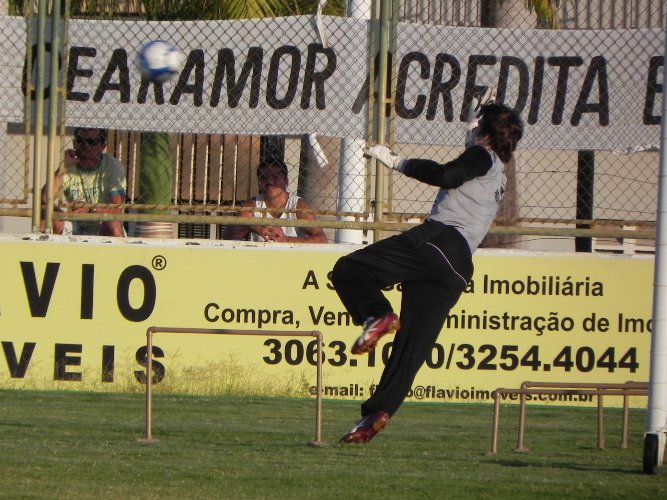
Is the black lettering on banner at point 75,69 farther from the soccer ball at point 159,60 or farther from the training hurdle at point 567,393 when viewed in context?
the training hurdle at point 567,393

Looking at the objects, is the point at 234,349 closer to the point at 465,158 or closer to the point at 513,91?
the point at 513,91

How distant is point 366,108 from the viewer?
37.9ft

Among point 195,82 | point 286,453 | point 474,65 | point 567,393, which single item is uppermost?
point 474,65

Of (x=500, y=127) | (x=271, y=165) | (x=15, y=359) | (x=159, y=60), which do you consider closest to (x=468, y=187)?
(x=500, y=127)

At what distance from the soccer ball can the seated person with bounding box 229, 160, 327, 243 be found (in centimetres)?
128

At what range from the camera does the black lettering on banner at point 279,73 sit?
1156 cm

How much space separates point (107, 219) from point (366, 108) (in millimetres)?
2339

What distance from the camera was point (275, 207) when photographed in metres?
12.1

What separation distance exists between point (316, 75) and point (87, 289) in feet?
8.57

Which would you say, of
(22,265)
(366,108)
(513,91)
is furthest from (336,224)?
(22,265)

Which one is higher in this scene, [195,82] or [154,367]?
[195,82]

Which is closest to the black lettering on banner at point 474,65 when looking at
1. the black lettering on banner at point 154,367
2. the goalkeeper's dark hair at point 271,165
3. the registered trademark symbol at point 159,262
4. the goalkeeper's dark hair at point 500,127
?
the goalkeeper's dark hair at point 271,165

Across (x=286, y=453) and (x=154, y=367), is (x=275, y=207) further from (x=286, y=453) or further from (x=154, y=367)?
(x=286, y=453)

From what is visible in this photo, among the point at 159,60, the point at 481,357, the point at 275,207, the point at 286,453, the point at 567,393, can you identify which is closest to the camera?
the point at 286,453
